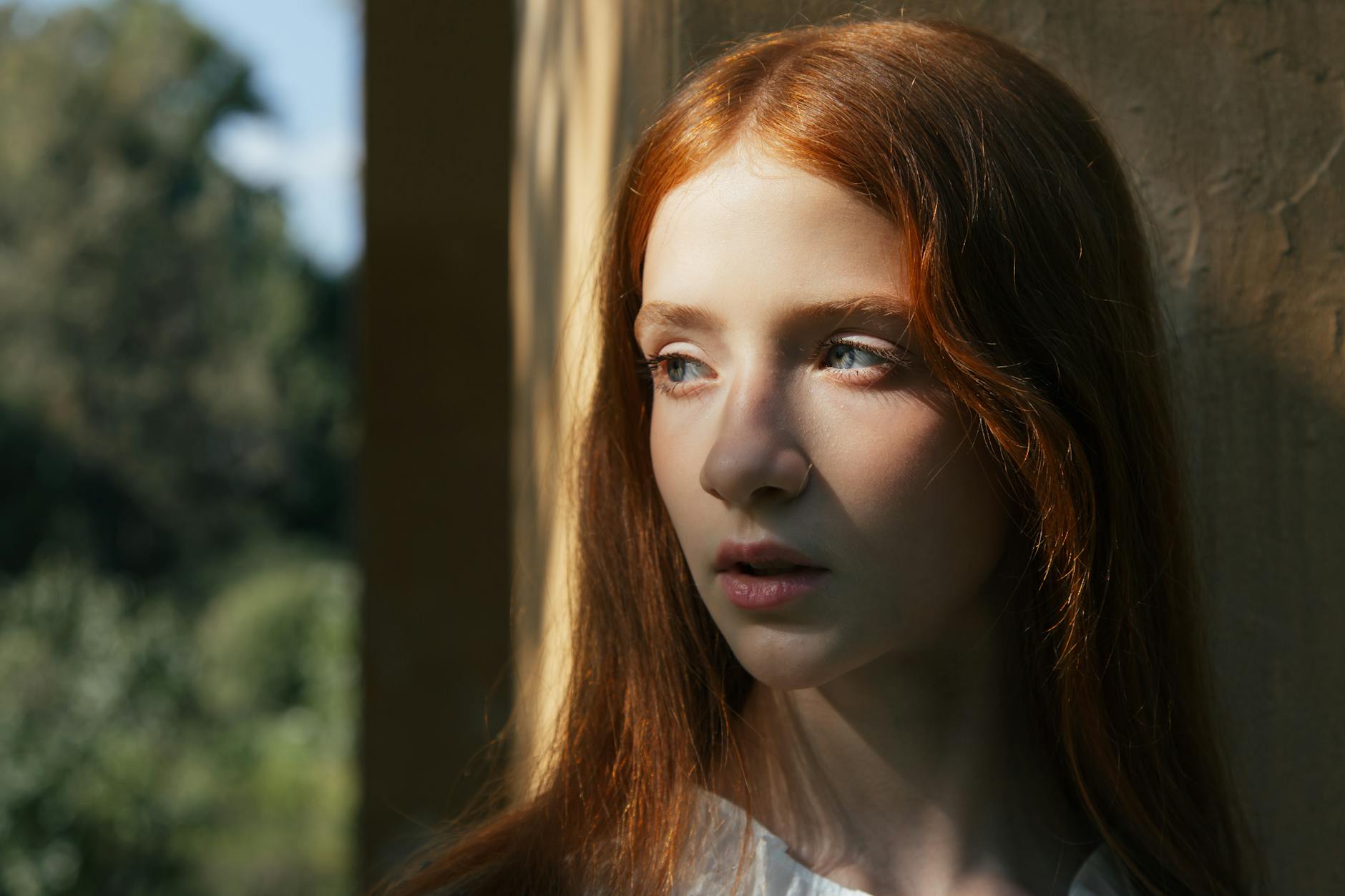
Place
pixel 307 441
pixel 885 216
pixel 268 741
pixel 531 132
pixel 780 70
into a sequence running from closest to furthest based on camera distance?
pixel 885 216, pixel 780 70, pixel 531 132, pixel 268 741, pixel 307 441

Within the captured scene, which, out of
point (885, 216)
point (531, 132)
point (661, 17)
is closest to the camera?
point (885, 216)

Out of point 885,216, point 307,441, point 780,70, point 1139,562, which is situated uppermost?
point 780,70

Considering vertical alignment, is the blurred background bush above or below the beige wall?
below

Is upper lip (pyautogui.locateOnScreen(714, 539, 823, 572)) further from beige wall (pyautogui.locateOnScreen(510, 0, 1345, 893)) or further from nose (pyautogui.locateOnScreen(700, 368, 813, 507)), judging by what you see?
beige wall (pyautogui.locateOnScreen(510, 0, 1345, 893))

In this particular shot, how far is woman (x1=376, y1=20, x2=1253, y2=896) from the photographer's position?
1.26 m

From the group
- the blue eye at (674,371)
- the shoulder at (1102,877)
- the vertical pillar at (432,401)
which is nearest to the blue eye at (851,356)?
the blue eye at (674,371)

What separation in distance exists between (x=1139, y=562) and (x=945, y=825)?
13.8 inches

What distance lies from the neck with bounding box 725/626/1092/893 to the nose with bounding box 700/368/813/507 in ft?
0.90

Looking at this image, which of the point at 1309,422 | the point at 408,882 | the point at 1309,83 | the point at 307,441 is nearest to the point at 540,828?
the point at 408,882

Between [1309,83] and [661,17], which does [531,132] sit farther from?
[1309,83]

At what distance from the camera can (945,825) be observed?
55.7 inches

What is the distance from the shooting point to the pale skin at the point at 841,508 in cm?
125

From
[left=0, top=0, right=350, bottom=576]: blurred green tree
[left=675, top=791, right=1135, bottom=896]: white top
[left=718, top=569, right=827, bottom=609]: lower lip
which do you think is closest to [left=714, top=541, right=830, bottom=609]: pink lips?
[left=718, top=569, right=827, bottom=609]: lower lip

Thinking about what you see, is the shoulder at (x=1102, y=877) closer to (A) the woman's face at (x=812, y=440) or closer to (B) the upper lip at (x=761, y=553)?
(A) the woman's face at (x=812, y=440)
